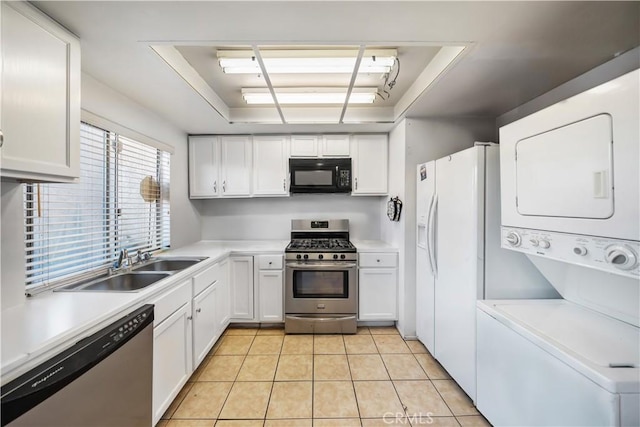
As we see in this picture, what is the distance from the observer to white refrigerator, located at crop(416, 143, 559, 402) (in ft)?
5.68

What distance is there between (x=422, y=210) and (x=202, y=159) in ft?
8.71

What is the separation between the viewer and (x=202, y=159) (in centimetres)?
331

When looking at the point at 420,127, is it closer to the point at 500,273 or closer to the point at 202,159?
the point at 500,273

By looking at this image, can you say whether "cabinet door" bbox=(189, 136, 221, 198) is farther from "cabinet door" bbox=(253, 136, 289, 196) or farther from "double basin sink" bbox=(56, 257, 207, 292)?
"double basin sink" bbox=(56, 257, 207, 292)

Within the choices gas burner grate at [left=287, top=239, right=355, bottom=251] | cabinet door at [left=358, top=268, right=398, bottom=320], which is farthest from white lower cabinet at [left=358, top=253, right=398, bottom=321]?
gas burner grate at [left=287, top=239, right=355, bottom=251]

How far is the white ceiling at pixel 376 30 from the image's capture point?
48.0 inches

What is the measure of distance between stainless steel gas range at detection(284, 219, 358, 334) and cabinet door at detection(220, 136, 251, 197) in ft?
3.44

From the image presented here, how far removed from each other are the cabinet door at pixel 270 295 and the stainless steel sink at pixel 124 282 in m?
1.15

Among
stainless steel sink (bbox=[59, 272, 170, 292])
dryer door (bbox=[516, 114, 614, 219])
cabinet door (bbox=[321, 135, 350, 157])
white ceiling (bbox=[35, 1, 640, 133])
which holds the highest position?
white ceiling (bbox=[35, 1, 640, 133])

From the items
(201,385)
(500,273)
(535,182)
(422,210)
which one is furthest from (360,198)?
(201,385)

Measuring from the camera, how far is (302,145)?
3270 millimetres

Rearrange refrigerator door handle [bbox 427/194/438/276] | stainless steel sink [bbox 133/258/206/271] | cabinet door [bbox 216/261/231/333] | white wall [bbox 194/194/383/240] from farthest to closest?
white wall [bbox 194/194/383/240] → cabinet door [bbox 216/261/231/333] → stainless steel sink [bbox 133/258/206/271] → refrigerator door handle [bbox 427/194/438/276]

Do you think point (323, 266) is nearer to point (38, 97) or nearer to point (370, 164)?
point (370, 164)

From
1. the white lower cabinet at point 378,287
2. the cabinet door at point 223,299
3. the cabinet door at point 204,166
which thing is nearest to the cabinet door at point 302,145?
the cabinet door at point 204,166
